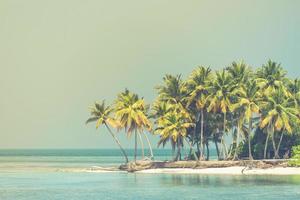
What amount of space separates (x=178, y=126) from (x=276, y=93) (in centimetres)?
1518

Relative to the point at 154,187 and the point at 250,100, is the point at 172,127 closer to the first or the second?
the point at 250,100

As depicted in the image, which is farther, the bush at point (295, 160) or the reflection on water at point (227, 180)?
the bush at point (295, 160)

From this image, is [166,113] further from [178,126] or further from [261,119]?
[261,119]

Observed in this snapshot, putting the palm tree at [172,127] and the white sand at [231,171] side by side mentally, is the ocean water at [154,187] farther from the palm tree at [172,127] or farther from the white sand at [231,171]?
the palm tree at [172,127]

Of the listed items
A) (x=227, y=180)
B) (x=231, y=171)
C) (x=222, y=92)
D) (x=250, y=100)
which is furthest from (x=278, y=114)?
(x=227, y=180)

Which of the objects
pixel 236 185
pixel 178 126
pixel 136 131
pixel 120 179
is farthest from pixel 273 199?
pixel 136 131

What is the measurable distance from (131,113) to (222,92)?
48.1ft

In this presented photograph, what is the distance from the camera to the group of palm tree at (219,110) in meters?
→ 96.6

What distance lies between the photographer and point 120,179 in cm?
9106

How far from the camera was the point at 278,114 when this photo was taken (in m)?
93.8

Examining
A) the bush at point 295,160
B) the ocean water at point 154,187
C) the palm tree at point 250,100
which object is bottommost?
the ocean water at point 154,187

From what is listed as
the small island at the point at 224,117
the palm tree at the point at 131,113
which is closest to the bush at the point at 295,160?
the small island at the point at 224,117

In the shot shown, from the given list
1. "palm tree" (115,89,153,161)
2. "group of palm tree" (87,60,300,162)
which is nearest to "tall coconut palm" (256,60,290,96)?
"group of palm tree" (87,60,300,162)

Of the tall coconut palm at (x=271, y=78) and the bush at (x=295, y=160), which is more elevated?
the tall coconut palm at (x=271, y=78)
